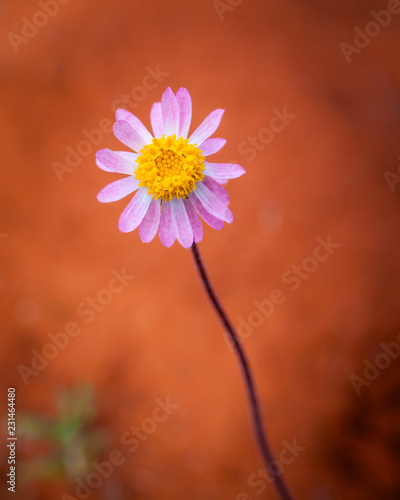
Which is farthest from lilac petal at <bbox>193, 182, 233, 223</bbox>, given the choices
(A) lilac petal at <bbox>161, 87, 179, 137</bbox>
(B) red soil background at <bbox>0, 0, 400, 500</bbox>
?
(B) red soil background at <bbox>0, 0, 400, 500</bbox>

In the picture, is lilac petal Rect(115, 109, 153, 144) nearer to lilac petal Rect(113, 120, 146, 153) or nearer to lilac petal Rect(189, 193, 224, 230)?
lilac petal Rect(113, 120, 146, 153)

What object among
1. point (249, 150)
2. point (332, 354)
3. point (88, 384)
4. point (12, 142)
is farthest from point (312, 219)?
point (12, 142)

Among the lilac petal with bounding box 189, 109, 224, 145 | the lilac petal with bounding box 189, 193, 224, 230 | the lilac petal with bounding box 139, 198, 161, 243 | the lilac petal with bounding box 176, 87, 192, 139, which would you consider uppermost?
the lilac petal with bounding box 176, 87, 192, 139

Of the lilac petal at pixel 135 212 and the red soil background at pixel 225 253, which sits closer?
the lilac petal at pixel 135 212

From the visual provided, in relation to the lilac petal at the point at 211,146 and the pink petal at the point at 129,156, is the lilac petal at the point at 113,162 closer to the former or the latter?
the pink petal at the point at 129,156

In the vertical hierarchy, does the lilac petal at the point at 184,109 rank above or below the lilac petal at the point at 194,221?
above

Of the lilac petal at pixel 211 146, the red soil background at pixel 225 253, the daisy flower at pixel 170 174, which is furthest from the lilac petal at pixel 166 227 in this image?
the red soil background at pixel 225 253

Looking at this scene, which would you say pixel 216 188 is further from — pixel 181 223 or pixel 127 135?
pixel 127 135
